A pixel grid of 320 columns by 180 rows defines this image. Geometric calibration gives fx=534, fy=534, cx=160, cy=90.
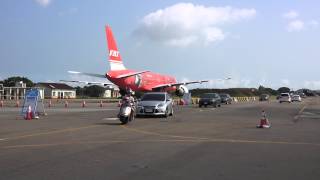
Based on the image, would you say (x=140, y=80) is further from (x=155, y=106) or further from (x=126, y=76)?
(x=155, y=106)

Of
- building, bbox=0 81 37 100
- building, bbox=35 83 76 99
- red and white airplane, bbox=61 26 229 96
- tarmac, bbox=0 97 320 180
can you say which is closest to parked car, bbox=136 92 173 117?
tarmac, bbox=0 97 320 180

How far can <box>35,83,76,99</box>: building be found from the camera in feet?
434

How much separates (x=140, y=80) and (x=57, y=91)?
7840 cm

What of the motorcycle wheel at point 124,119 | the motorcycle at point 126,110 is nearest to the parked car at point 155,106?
the motorcycle at point 126,110

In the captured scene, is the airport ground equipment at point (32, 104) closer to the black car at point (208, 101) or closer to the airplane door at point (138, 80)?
the black car at point (208, 101)

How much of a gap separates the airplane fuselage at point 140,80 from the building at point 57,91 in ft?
205

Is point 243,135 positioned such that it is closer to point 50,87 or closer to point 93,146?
→ point 93,146

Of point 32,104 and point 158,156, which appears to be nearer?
point 158,156

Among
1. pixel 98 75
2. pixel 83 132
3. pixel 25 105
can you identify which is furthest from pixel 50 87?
→ pixel 83 132

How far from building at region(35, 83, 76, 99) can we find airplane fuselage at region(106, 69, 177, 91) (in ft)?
205

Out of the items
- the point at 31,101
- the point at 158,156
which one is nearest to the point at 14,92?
the point at 31,101

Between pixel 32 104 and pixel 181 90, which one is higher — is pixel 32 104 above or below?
below

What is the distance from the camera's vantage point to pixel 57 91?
138m

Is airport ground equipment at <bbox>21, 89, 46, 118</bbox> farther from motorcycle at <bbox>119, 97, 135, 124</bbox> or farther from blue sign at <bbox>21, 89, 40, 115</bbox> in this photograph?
motorcycle at <bbox>119, 97, 135, 124</bbox>
